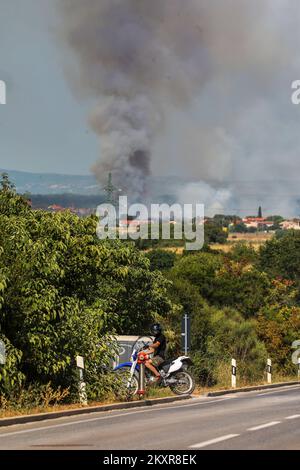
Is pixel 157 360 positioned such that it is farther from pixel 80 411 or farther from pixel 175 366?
pixel 80 411

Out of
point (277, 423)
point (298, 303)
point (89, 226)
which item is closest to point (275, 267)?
point (298, 303)

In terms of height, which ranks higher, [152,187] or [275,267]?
[152,187]

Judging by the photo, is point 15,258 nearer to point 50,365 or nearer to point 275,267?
point 50,365

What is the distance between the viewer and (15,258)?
21188 mm

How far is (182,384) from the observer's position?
25703 mm

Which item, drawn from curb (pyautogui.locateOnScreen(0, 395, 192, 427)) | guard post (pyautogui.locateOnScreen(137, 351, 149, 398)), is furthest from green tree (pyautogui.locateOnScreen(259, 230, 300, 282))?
curb (pyautogui.locateOnScreen(0, 395, 192, 427))

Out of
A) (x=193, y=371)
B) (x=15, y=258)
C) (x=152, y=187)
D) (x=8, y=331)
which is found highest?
(x=152, y=187)

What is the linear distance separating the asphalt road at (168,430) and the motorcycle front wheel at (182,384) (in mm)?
3860

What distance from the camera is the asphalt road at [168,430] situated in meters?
13.1

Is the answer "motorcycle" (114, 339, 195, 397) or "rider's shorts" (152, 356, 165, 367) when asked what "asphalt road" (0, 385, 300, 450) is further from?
"rider's shorts" (152, 356, 165, 367)

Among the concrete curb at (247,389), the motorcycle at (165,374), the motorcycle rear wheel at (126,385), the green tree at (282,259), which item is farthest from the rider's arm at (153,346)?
the green tree at (282,259)

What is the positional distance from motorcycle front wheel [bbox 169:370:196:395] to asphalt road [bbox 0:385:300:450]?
386cm

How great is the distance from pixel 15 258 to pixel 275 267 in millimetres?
108500

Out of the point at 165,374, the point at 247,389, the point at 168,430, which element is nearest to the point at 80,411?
the point at 168,430
